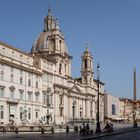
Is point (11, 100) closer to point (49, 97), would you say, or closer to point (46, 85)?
point (46, 85)

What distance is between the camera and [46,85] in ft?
289

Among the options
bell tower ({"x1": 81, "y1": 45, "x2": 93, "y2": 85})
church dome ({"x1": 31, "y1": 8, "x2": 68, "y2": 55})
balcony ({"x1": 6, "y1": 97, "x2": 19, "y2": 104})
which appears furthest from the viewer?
bell tower ({"x1": 81, "y1": 45, "x2": 93, "y2": 85})

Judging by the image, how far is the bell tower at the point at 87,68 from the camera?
124m

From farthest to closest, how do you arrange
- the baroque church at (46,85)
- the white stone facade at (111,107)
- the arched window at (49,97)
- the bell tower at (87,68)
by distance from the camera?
A: the white stone facade at (111,107) → the bell tower at (87,68) → the arched window at (49,97) → the baroque church at (46,85)

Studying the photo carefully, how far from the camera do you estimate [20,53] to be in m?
77.8

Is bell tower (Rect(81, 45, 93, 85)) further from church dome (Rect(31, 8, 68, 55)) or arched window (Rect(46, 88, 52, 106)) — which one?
arched window (Rect(46, 88, 52, 106))

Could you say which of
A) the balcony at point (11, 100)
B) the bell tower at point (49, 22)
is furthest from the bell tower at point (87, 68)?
the balcony at point (11, 100)

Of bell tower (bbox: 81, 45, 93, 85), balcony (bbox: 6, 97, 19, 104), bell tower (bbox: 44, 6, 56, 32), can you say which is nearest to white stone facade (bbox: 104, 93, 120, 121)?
bell tower (bbox: 81, 45, 93, 85)

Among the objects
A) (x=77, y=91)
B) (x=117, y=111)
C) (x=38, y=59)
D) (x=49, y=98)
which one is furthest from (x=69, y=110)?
(x=117, y=111)

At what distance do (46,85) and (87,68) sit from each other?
38792 millimetres

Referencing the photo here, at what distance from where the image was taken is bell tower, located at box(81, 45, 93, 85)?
124 metres

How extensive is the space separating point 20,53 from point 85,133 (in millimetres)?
33949

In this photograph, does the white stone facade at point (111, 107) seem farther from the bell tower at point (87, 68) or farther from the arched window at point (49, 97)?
the arched window at point (49, 97)

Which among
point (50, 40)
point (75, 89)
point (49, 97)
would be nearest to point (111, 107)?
point (75, 89)
